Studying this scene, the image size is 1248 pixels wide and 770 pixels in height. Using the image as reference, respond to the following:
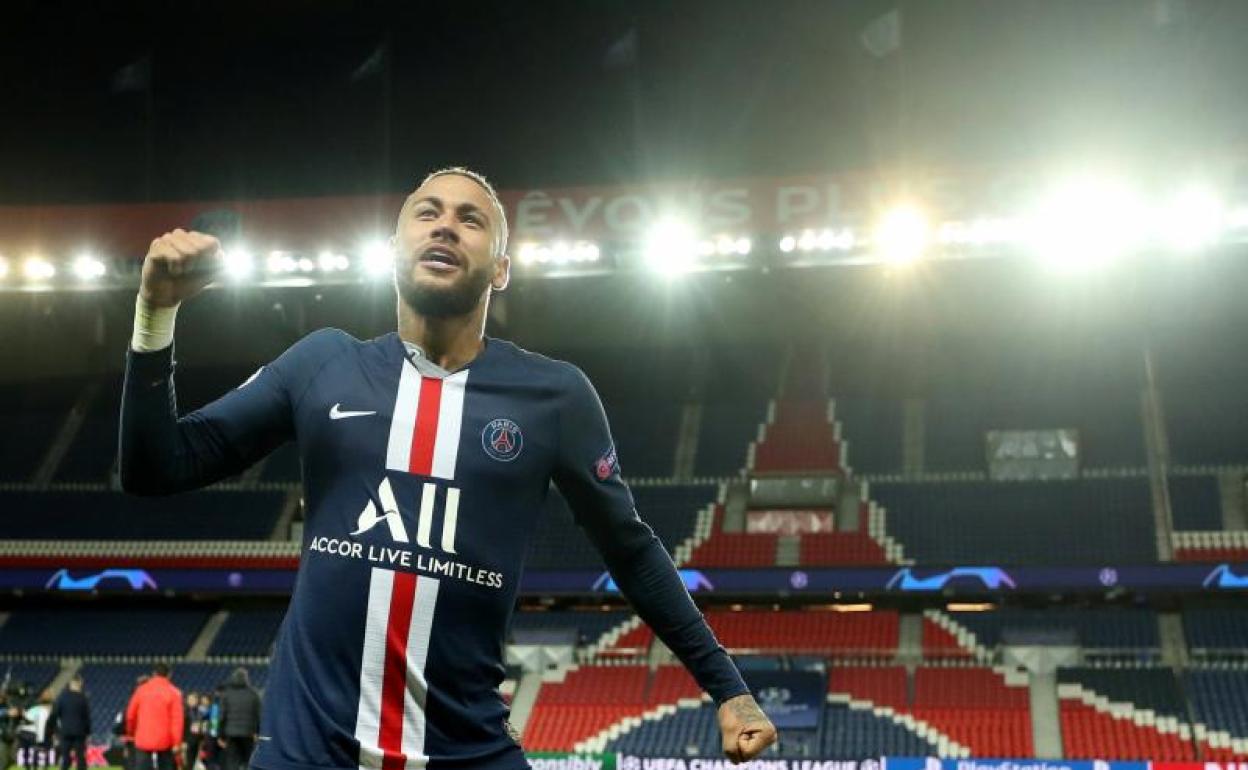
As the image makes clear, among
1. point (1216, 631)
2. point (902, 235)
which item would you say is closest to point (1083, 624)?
point (1216, 631)

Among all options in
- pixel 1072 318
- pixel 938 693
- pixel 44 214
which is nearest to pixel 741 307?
pixel 1072 318

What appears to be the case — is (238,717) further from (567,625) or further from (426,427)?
(567,625)

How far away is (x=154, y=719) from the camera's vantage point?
47.4ft

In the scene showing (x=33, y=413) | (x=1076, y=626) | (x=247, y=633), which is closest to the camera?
(x=1076, y=626)

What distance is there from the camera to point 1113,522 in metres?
29.1

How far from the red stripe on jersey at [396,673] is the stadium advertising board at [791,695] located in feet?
79.0

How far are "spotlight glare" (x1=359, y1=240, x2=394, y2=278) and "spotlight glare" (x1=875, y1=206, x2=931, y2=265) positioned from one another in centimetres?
1001

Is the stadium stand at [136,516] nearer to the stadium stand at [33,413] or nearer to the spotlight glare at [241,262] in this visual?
the stadium stand at [33,413]

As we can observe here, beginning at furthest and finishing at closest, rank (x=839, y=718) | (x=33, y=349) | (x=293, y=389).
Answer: (x=33, y=349), (x=839, y=718), (x=293, y=389)

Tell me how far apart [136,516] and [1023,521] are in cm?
2182

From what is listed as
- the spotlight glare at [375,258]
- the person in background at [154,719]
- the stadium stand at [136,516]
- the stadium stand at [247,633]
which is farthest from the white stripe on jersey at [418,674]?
the stadium stand at [136,516]

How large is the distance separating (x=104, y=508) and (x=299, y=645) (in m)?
33.4

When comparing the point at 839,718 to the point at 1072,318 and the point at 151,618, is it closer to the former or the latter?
the point at 1072,318

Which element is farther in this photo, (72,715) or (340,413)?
(72,715)
